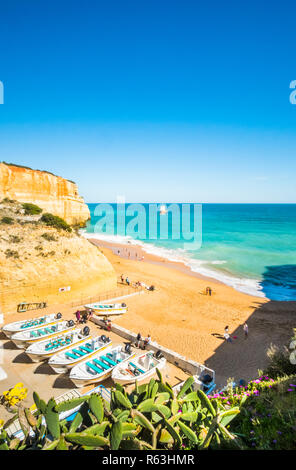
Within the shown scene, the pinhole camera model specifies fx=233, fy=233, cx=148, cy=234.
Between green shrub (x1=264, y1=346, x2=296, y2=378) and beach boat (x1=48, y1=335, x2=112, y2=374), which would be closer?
green shrub (x1=264, y1=346, x2=296, y2=378)

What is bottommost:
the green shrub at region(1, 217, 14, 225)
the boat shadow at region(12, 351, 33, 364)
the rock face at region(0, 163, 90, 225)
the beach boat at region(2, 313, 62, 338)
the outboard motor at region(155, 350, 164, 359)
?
the boat shadow at region(12, 351, 33, 364)

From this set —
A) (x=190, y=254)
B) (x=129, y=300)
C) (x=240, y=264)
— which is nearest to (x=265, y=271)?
(x=240, y=264)

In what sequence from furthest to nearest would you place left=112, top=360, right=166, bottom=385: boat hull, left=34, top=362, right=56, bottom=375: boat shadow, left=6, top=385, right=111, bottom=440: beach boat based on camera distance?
left=34, top=362, right=56, bottom=375: boat shadow, left=112, top=360, right=166, bottom=385: boat hull, left=6, top=385, right=111, bottom=440: beach boat

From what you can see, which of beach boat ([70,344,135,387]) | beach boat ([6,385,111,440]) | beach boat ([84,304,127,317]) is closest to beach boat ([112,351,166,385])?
beach boat ([70,344,135,387])

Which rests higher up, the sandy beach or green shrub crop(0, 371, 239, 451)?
green shrub crop(0, 371, 239, 451)

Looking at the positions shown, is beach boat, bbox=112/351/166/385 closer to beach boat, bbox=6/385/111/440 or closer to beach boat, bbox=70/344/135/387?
beach boat, bbox=70/344/135/387

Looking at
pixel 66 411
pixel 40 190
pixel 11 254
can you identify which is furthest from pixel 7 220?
pixel 40 190
